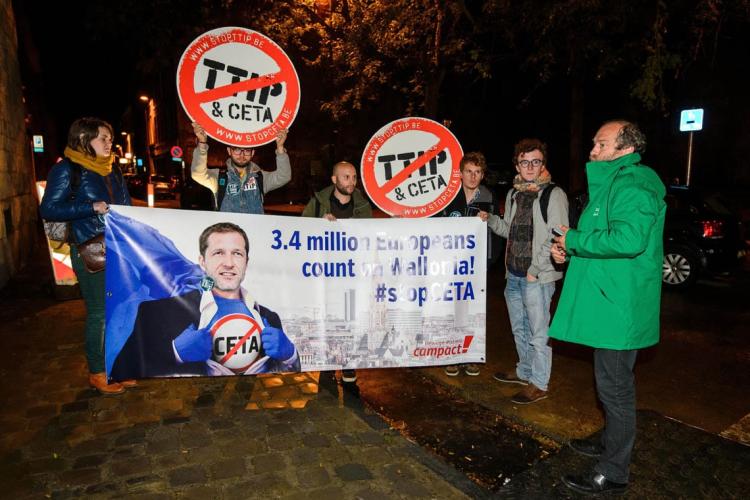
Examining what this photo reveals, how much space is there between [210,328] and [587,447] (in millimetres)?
2670

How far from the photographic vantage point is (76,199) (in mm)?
3941

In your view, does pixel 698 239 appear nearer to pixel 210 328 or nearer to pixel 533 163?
pixel 533 163

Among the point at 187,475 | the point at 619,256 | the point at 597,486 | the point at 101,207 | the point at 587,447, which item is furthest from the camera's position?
the point at 101,207

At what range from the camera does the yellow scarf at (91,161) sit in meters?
4.00

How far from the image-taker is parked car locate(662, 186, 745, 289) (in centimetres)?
835

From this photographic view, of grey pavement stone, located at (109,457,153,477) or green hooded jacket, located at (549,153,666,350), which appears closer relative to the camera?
green hooded jacket, located at (549,153,666,350)

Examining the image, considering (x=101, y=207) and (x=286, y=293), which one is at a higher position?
(x=101, y=207)

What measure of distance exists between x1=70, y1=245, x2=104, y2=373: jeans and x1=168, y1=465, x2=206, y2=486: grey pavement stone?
60.9 inches

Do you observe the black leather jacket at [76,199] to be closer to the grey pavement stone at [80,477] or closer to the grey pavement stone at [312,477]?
the grey pavement stone at [80,477]

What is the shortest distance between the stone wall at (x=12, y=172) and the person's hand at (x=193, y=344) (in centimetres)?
595

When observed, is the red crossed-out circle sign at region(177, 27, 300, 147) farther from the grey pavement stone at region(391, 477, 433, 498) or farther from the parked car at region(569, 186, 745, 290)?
the parked car at region(569, 186, 745, 290)

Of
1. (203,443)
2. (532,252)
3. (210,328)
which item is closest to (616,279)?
(532,252)

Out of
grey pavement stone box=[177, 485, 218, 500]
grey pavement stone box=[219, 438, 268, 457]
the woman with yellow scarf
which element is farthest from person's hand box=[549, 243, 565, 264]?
the woman with yellow scarf

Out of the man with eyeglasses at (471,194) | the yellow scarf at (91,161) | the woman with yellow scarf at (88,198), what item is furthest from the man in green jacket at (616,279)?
the yellow scarf at (91,161)
